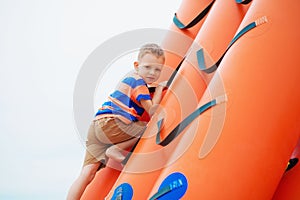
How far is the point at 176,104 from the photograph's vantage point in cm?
115

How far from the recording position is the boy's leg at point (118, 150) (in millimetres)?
1272

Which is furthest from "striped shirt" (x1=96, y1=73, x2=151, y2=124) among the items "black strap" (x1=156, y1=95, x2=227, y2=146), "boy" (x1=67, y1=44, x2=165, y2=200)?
"black strap" (x1=156, y1=95, x2=227, y2=146)

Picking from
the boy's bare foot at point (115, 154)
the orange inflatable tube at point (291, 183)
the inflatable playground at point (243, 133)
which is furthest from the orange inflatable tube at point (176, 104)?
the orange inflatable tube at point (291, 183)

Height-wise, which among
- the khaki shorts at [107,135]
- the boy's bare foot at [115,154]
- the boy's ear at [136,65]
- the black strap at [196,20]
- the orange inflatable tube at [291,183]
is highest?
the black strap at [196,20]

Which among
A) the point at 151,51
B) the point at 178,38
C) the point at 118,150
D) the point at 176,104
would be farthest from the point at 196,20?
the point at 118,150

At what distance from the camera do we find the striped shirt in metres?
1.33

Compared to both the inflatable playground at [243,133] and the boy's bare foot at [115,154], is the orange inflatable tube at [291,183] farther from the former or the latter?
the boy's bare foot at [115,154]

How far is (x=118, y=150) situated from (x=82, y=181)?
16 centimetres

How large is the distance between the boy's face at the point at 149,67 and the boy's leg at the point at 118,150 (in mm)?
230

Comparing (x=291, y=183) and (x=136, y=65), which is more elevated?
(x=136, y=65)

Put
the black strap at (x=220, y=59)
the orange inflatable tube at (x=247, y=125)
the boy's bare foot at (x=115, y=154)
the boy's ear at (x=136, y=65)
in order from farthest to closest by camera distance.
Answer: the boy's ear at (x=136, y=65)
the boy's bare foot at (x=115, y=154)
the black strap at (x=220, y=59)
the orange inflatable tube at (x=247, y=125)

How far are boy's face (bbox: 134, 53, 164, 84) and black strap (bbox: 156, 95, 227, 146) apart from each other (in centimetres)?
29

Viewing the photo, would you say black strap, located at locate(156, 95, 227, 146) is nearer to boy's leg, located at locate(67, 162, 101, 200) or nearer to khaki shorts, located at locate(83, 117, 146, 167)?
khaki shorts, located at locate(83, 117, 146, 167)

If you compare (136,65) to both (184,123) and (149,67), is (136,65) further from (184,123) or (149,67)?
(184,123)
